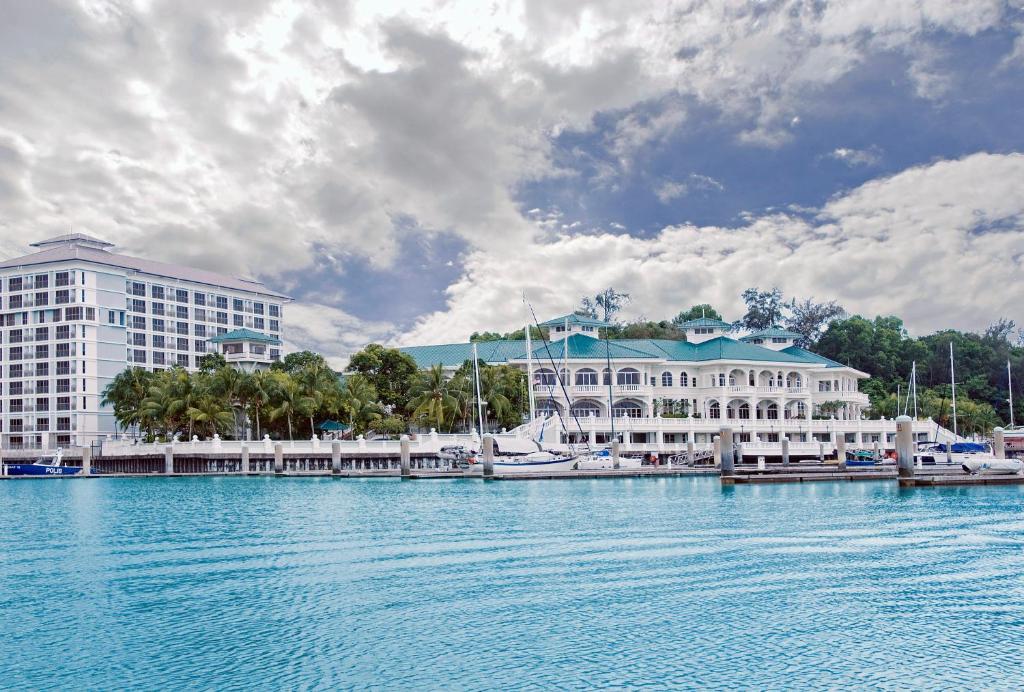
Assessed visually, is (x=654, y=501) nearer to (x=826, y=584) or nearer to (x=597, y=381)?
(x=826, y=584)

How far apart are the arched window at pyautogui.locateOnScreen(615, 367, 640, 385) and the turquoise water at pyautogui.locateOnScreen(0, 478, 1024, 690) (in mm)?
49935

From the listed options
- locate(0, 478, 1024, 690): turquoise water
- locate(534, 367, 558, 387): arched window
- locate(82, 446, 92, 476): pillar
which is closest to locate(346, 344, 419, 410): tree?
locate(534, 367, 558, 387): arched window

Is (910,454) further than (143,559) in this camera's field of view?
Yes

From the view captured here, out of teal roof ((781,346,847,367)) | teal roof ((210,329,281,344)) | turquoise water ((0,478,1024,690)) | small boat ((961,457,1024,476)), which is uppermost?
teal roof ((210,329,281,344))

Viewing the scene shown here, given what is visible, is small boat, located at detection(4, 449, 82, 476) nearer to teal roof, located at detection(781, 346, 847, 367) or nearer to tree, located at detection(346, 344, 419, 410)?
tree, located at detection(346, 344, 419, 410)

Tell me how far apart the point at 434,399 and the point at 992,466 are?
1658 inches

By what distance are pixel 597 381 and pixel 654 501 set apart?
146 ft

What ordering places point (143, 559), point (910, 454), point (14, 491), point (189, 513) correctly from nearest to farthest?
point (143, 559) < point (189, 513) < point (910, 454) < point (14, 491)

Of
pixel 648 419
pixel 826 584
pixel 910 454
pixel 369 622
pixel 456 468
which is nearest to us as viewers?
pixel 369 622

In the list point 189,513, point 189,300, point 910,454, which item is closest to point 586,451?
point 910,454

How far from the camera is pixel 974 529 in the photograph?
3553cm

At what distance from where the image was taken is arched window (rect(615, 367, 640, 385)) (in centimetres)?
9244

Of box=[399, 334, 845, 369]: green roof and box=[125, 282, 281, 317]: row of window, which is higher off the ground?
box=[125, 282, 281, 317]: row of window

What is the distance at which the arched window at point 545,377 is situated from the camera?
90144 mm
